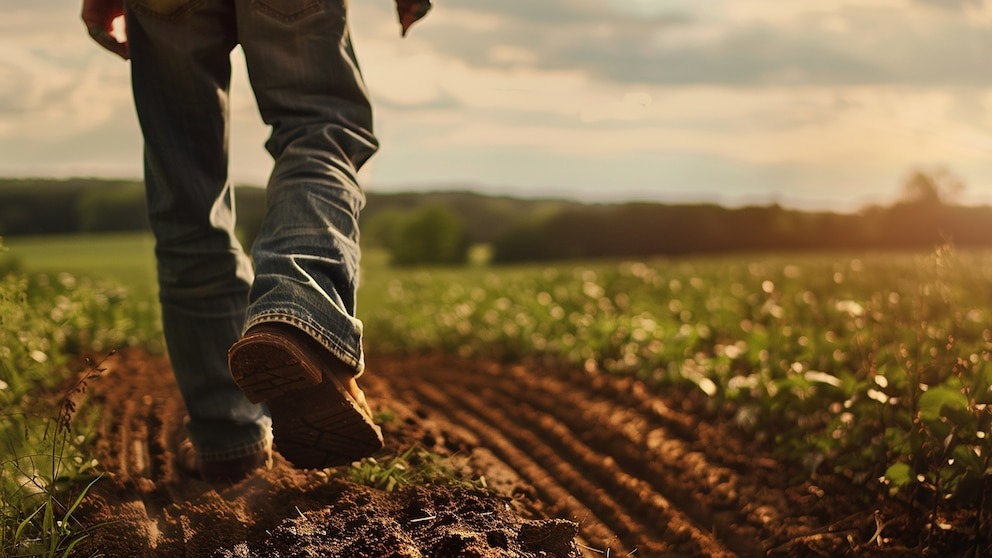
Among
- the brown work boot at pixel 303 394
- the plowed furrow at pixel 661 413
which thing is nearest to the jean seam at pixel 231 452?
the brown work boot at pixel 303 394

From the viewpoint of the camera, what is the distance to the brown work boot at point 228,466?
261 cm

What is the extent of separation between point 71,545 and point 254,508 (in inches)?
18.4

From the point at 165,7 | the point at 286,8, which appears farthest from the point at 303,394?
the point at 165,7

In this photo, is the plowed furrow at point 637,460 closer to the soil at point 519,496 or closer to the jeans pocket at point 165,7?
the soil at point 519,496

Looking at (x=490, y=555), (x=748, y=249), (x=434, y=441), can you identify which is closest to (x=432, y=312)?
(x=434, y=441)

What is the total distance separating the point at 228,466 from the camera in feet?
8.58

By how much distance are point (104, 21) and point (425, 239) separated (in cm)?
1093

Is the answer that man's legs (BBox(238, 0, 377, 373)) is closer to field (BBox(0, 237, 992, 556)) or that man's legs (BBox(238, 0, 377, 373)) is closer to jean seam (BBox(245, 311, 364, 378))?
jean seam (BBox(245, 311, 364, 378))

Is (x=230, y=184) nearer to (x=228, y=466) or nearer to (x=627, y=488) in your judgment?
(x=228, y=466)

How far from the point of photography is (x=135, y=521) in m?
2.20

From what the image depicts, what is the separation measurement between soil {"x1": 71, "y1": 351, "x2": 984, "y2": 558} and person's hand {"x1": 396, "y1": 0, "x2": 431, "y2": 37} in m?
1.21

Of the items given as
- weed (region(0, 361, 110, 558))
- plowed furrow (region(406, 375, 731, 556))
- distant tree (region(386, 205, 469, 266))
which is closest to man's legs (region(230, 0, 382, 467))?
weed (region(0, 361, 110, 558))

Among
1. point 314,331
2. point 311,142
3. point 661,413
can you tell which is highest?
point 311,142

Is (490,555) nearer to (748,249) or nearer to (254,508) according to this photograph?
(254,508)
